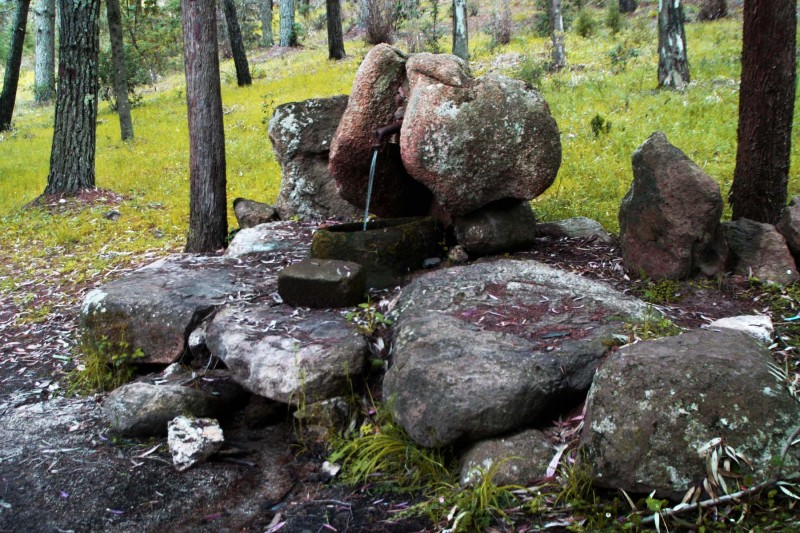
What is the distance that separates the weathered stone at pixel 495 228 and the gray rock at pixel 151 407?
2.52m

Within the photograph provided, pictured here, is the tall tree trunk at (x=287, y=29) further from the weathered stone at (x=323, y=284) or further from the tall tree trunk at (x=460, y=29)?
the weathered stone at (x=323, y=284)

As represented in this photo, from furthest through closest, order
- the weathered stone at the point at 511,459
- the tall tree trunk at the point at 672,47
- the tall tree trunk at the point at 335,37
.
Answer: the tall tree trunk at the point at 335,37
the tall tree trunk at the point at 672,47
the weathered stone at the point at 511,459

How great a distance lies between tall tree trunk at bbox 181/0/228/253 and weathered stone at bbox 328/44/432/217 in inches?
70.5

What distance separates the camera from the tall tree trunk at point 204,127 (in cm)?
743

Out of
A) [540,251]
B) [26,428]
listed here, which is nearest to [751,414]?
[540,251]

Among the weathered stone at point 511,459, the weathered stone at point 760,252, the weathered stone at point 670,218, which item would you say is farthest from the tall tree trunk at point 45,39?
the weathered stone at point 511,459

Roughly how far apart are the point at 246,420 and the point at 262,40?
28515 mm

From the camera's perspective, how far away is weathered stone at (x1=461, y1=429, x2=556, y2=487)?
3742 mm

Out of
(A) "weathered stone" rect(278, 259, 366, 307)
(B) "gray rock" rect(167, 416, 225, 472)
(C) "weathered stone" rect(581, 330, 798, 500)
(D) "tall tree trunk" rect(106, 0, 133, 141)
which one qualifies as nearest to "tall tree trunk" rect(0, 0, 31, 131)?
(D) "tall tree trunk" rect(106, 0, 133, 141)

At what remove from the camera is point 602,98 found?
12766 millimetres

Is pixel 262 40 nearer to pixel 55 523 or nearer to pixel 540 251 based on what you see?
pixel 540 251

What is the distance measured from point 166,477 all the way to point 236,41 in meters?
16.6

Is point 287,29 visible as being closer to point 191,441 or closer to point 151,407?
point 151,407

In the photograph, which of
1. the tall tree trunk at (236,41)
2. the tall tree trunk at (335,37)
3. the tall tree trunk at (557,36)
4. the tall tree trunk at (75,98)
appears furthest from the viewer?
the tall tree trunk at (335,37)
